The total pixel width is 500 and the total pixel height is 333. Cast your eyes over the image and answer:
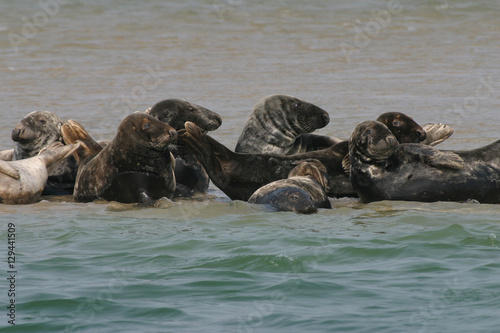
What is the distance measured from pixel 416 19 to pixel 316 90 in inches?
368

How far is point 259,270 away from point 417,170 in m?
2.84

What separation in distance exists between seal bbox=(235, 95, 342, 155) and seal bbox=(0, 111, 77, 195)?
1.84 metres

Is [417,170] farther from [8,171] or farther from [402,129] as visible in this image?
[8,171]

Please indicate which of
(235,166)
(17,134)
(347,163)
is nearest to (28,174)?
(17,134)

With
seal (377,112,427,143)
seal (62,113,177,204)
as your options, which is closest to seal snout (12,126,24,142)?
seal (62,113,177,204)

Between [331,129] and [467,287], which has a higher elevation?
[467,287]

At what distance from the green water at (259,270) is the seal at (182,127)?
1499mm

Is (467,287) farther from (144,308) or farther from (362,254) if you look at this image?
(144,308)

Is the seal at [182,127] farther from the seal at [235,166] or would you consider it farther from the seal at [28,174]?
the seal at [28,174]

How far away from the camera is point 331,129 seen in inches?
502

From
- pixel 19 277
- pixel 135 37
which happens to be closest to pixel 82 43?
pixel 135 37

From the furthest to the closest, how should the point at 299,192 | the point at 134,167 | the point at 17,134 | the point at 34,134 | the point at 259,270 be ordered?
the point at 34,134
the point at 17,134
the point at 134,167
the point at 299,192
the point at 259,270

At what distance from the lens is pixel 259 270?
586cm

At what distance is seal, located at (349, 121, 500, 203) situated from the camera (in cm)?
813
